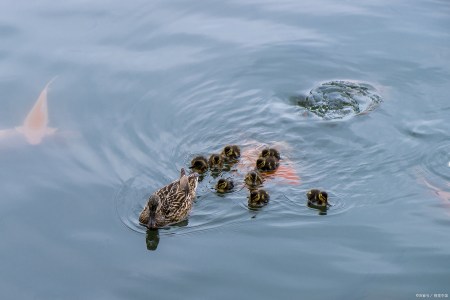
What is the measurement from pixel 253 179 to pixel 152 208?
1.16 m

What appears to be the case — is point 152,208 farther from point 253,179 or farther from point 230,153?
point 230,153

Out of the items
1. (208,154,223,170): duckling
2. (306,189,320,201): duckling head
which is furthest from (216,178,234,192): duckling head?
(306,189,320,201): duckling head

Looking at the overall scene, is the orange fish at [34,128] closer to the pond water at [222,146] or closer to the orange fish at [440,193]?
the pond water at [222,146]

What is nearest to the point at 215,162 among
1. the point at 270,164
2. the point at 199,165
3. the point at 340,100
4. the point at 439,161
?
the point at 199,165

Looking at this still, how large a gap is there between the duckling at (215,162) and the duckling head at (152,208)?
3.48 ft

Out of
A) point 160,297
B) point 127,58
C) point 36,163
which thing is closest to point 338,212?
point 160,297

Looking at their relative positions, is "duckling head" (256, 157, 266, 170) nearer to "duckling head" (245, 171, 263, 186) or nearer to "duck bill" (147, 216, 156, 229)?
"duckling head" (245, 171, 263, 186)

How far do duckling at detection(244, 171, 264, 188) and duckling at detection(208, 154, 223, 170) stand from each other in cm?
45

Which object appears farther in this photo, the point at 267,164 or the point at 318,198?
the point at 267,164

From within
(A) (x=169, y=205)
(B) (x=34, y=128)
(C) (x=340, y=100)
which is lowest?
(A) (x=169, y=205)

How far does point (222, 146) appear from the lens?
29.5 feet

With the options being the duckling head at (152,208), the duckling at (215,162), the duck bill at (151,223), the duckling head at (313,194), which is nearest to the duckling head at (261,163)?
the duckling at (215,162)

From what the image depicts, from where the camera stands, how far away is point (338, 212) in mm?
7570

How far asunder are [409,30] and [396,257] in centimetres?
512
